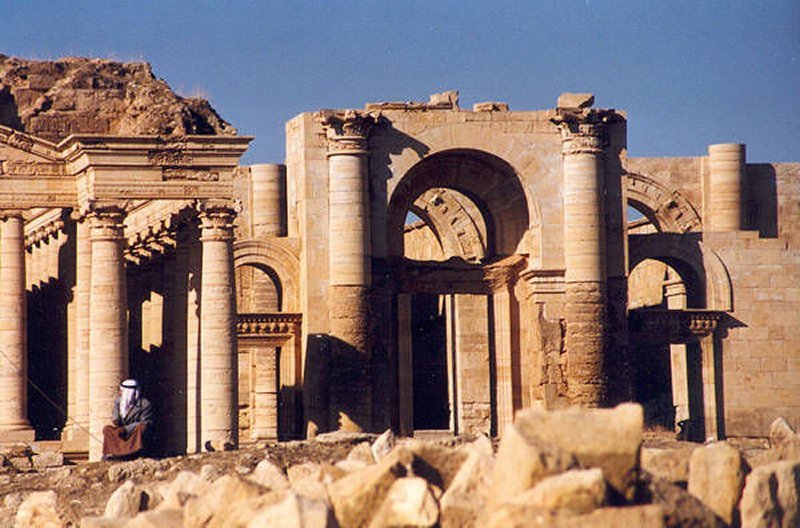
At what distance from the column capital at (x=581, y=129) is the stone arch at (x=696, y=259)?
11.8 feet

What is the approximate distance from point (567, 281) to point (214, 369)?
32.6 feet

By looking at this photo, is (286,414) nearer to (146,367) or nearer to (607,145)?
(146,367)

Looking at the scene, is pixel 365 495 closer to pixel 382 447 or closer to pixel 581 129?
pixel 382 447

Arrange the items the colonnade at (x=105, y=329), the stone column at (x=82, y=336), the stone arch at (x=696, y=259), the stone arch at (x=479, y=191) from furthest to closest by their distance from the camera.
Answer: the stone arch at (x=696, y=259), the stone arch at (x=479, y=191), the stone column at (x=82, y=336), the colonnade at (x=105, y=329)

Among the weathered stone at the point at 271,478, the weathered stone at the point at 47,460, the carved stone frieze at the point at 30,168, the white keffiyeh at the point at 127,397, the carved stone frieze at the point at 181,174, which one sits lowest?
the weathered stone at the point at 271,478

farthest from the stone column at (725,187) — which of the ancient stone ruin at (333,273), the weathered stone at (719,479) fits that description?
the weathered stone at (719,479)

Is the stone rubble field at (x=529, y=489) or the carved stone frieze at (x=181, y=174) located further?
the carved stone frieze at (x=181, y=174)

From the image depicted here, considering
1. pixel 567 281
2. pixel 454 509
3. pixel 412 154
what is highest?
pixel 412 154

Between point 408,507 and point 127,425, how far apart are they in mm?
14861

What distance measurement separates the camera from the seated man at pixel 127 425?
31.6 metres

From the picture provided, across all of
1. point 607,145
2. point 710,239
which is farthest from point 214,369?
point 710,239

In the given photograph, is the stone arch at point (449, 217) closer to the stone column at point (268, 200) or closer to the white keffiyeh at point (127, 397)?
the stone column at point (268, 200)

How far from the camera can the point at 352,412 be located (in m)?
40.6

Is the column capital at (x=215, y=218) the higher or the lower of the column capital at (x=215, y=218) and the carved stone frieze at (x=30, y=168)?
the lower
